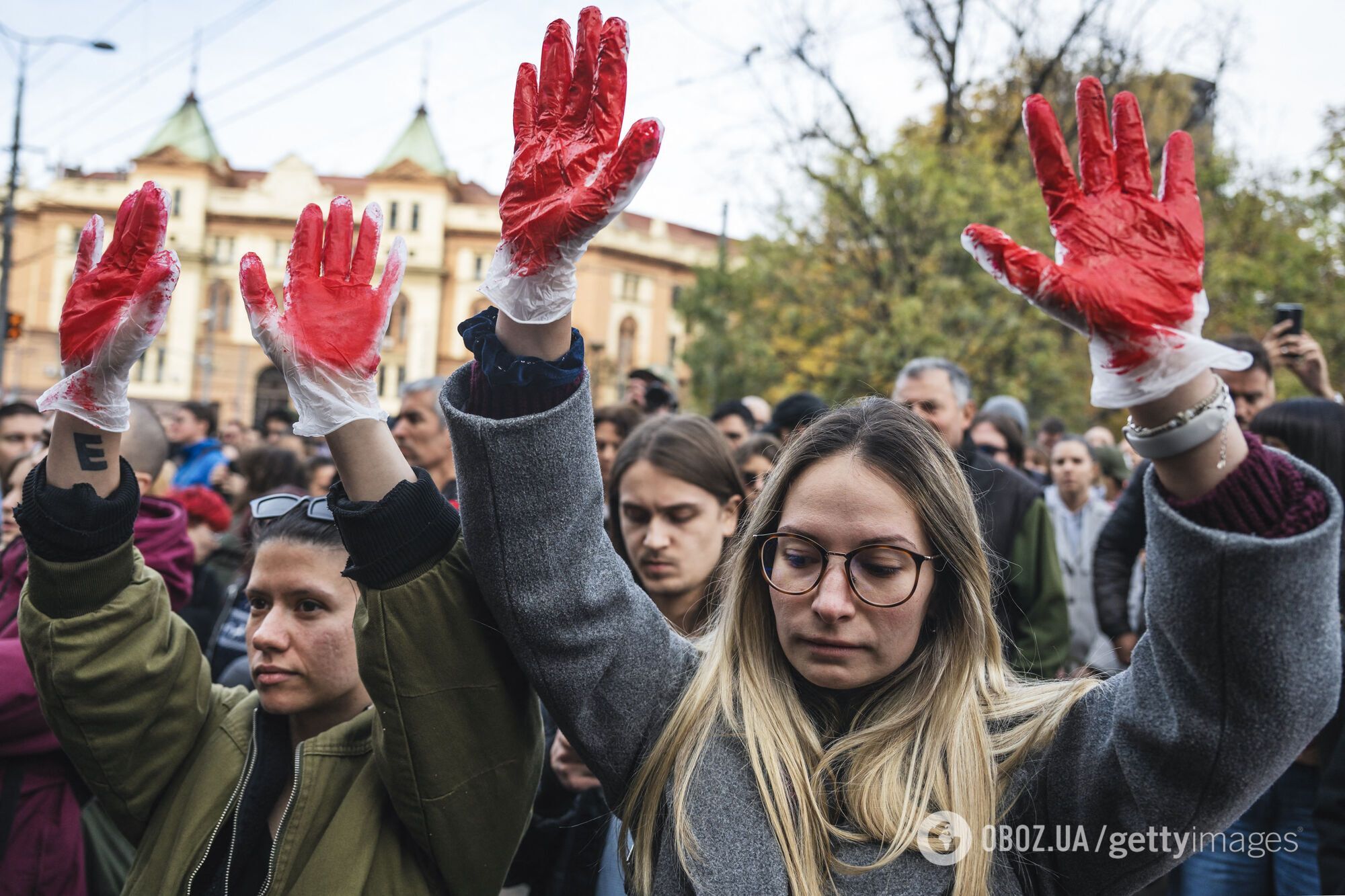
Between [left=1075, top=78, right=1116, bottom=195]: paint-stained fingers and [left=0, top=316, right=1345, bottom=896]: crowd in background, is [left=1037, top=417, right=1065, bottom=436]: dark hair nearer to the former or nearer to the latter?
[left=0, top=316, right=1345, bottom=896]: crowd in background

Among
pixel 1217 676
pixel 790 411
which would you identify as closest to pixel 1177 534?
pixel 1217 676

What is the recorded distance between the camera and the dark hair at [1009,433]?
5.86 meters

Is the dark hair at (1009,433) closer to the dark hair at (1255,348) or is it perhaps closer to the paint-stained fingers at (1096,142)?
the dark hair at (1255,348)

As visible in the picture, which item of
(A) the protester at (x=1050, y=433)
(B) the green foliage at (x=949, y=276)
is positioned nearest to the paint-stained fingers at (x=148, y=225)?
(A) the protester at (x=1050, y=433)

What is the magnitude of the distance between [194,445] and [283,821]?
626 centimetres

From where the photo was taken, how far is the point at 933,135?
19.1 metres

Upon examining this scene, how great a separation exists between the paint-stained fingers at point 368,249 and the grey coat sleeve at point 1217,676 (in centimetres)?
123

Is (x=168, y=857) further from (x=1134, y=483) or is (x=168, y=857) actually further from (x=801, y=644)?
(x=1134, y=483)

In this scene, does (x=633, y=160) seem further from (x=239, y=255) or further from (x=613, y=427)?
(x=239, y=255)

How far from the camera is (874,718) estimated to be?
171cm

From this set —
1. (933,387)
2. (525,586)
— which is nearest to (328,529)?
(525,586)

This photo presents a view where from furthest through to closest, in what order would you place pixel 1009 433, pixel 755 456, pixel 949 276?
pixel 949 276, pixel 1009 433, pixel 755 456

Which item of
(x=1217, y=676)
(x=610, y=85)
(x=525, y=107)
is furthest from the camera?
(x=525, y=107)

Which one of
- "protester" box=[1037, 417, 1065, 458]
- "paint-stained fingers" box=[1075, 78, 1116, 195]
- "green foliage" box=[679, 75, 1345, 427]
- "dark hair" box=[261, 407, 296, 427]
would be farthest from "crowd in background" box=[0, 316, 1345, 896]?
"green foliage" box=[679, 75, 1345, 427]
